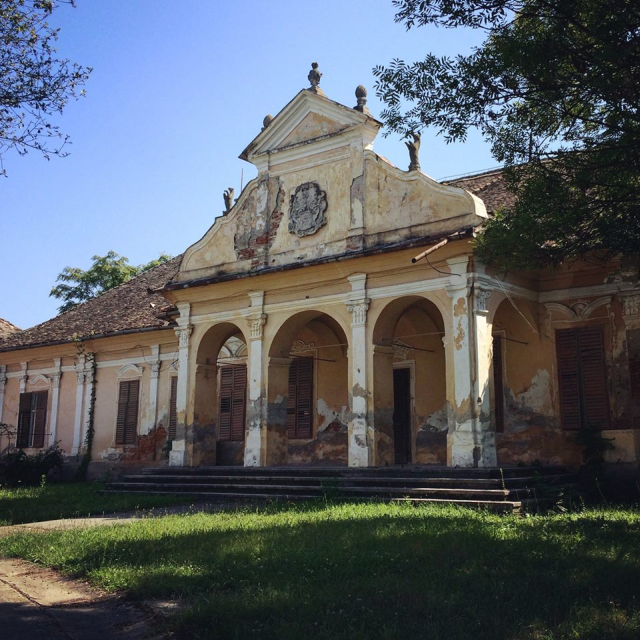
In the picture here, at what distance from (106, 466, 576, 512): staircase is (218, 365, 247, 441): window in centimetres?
275

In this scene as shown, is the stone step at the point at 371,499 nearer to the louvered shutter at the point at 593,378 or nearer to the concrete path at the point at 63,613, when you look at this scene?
the louvered shutter at the point at 593,378

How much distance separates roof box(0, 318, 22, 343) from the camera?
25.8 metres

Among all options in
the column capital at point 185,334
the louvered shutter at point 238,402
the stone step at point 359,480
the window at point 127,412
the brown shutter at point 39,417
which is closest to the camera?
the stone step at point 359,480

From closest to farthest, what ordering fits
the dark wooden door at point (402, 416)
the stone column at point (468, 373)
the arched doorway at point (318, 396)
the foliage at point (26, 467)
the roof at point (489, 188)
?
the stone column at point (468, 373) → the roof at point (489, 188) → the dark wooden door at point (402, 416) → the arched doorway at point (318, 396) → the foliage at point (26, 467)

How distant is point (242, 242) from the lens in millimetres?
16359

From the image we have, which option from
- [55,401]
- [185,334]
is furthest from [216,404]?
[55,401]

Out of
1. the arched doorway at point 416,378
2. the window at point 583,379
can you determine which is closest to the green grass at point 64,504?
the arched doorway at point 416,378

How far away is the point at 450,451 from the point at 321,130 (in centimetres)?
729

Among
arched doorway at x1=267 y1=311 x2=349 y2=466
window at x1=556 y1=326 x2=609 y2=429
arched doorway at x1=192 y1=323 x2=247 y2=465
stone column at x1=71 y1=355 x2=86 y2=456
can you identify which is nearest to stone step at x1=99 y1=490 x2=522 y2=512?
arched doorway at x1=192 y1=323 x2=247 y2=465

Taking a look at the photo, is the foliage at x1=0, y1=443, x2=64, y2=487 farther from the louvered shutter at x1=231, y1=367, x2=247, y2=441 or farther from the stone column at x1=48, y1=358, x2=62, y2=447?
the louvered shutter at x1=231, y1=367, x2=247, y2=441

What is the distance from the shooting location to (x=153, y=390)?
65.6 ft

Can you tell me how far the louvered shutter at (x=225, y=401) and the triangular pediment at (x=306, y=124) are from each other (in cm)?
564

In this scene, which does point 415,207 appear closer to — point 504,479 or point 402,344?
point 402,344

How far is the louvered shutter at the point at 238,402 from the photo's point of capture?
18344mm
